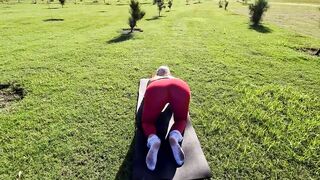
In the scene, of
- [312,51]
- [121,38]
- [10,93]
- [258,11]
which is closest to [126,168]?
[10,93]

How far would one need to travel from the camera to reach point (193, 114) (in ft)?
26.1

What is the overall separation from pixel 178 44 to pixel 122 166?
432 inches

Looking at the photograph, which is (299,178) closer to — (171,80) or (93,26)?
(171,80)

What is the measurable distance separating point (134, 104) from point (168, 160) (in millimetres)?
3539

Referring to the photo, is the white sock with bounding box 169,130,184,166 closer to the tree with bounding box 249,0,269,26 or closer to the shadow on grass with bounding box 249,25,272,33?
the shadow on grass with bounding box 249,25,272,33

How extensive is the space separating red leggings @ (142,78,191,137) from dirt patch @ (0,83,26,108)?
5.30 metres

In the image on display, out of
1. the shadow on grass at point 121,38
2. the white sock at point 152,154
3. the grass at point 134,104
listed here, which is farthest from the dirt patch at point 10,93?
the shadow on grass at point 121,38

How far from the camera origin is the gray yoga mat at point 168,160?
4.85 m

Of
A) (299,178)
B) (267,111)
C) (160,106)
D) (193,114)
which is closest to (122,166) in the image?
(160,106)

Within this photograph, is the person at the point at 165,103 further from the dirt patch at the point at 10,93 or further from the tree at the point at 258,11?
the tree at the point at 258,11

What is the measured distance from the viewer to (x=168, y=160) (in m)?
5.16

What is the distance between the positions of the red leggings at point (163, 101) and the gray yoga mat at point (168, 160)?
363mm

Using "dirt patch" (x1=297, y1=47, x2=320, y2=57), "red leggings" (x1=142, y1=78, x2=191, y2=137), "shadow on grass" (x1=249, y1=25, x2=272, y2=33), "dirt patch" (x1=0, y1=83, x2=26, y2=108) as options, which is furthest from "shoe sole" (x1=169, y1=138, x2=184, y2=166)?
"shadow on grass" (x1=249, y1=25, x2=272, y2=33)

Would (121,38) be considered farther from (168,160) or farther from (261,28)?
(168,160)
